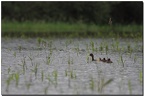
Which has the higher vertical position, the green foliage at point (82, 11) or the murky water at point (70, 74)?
the green foliage at point (82, 11)

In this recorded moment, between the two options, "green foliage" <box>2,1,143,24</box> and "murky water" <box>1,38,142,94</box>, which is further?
"green foliage" <box>2,1,143,24</box>

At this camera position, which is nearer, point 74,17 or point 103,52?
point 103,52

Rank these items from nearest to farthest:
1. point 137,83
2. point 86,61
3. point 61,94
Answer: point 61,94
point 137,83
point 86,61

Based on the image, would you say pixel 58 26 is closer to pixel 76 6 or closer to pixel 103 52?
pixel 76 6

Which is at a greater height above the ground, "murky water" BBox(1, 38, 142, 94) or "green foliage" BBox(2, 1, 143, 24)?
"green foliage" BBox(2, 1, 143, 24)

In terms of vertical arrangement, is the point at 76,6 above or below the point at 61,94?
above

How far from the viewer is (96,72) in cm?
1123

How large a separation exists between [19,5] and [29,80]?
29.9 m

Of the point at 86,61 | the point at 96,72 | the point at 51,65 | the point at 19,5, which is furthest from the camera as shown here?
the point at 19,5

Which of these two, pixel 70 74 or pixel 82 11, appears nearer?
pixel 70 74

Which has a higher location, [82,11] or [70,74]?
[82,11]

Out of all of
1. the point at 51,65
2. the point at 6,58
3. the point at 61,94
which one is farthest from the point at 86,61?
the point at 61,94

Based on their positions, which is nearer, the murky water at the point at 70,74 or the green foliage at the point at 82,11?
the murky water at the point at 70,74

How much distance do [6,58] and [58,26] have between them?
1807cm
